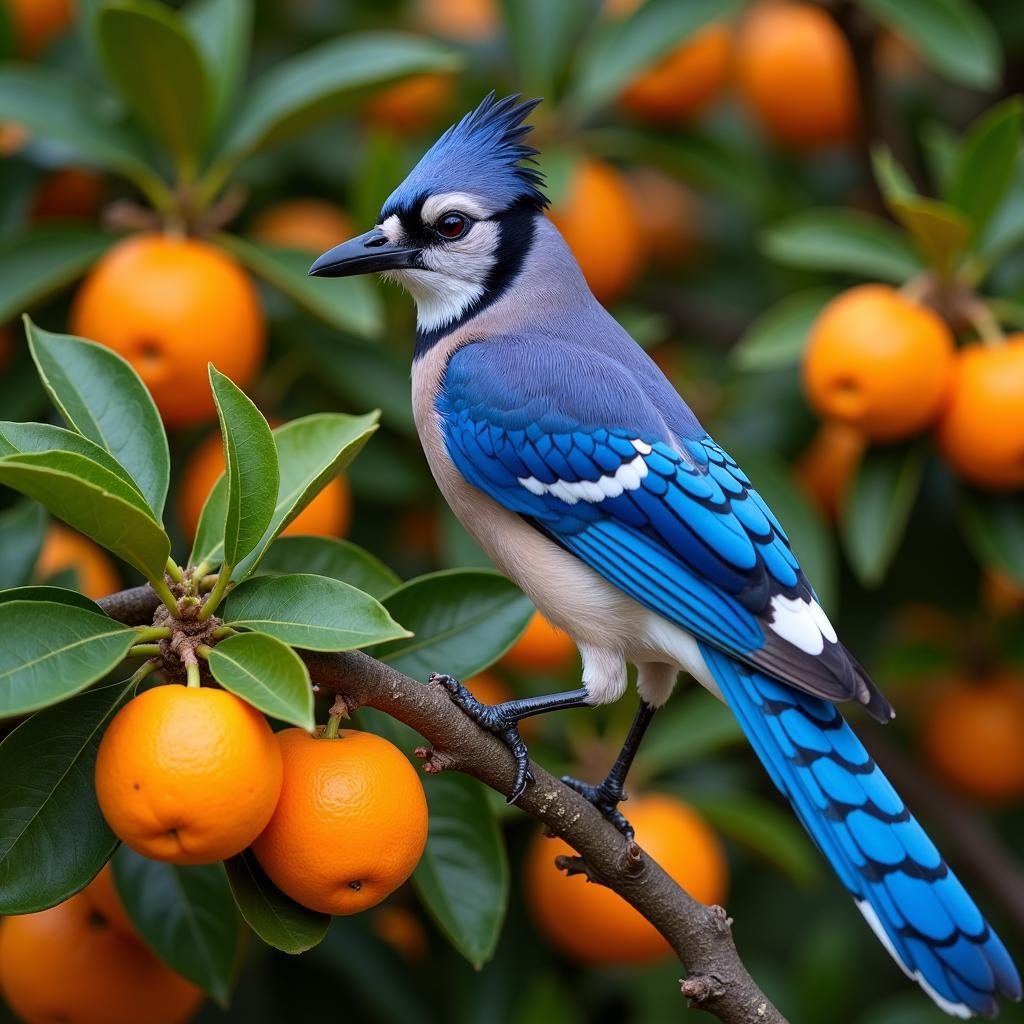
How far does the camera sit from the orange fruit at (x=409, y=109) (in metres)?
3.70

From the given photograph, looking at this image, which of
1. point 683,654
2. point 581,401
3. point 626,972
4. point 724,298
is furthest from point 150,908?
point 724,298

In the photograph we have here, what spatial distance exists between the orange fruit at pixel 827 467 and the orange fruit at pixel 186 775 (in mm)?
2114

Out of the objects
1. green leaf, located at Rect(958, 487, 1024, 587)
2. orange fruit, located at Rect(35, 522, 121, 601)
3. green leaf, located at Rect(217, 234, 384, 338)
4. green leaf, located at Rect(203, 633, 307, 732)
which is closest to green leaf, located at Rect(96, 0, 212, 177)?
green leaf, located at Rect(217, 234, 384, 338)

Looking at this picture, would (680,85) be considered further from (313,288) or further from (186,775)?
(186,775)

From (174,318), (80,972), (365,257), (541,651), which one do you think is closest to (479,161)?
(365,257)

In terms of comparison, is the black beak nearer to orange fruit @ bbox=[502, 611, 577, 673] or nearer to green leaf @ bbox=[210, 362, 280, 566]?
green leaf @ bbox=[210, 362, 280, 566]

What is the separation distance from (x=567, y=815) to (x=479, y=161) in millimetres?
1206

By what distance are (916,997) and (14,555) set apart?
2408 millimetres

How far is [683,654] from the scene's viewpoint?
215 cm

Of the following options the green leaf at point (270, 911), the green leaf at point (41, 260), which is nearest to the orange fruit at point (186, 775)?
the green leaf at point (270, 911)

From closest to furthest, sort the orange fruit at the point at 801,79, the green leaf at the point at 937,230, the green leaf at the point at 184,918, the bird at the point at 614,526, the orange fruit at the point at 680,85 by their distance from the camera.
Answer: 1. the bird at the point at 614,526
2. the green leaf at the point at 184,918
3. the green leaf at the point at 937,230
4. the orange fruit at the point at 680,85
5. the orange fruit at the point at 801,79

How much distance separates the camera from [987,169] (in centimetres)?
301

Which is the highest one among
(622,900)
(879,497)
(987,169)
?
(987,169)

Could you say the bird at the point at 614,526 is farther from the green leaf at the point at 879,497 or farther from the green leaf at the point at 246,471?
the green leaf at the point at 879,497
